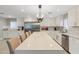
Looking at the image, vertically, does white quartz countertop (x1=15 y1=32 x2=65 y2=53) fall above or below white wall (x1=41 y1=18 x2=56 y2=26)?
below

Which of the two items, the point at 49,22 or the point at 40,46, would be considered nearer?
the point at 40,46

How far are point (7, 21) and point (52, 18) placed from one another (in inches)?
223

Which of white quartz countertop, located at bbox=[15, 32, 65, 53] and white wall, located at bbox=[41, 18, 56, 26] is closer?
white quartz countertop, located at bbox=[15, 32, 65, 53]

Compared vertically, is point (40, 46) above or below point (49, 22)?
below

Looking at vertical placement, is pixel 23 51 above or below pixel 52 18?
below

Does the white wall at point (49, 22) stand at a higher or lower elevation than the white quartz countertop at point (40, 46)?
higher

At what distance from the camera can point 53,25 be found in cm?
1041

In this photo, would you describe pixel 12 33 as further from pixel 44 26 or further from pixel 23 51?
pixel 23 51

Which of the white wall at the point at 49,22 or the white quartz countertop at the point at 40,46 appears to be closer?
the white quartz countertop at the point at 40,46

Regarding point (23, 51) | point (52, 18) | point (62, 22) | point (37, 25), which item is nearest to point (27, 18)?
point (37, 25)
